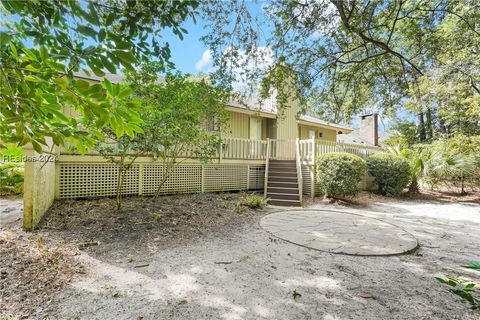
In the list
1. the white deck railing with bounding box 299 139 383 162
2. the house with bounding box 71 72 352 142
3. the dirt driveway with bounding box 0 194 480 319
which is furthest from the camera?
the house with bounding box 71 72 352 142

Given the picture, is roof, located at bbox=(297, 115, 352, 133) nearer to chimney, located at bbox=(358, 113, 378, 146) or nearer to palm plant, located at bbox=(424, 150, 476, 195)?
palm plant, located at bbox=(424, 150, 476, 195)

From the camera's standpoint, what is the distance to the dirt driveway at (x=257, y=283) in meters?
2.57

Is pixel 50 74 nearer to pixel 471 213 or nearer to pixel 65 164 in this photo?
pixel 65 164

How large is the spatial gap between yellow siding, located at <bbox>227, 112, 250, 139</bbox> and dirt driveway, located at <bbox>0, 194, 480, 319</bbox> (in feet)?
27.8

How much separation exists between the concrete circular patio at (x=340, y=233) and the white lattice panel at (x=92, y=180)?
174 inches

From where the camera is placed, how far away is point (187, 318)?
2.42 meters

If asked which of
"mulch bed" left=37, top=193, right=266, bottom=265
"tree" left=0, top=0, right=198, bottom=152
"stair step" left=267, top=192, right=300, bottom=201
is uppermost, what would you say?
"tree" left=0, top=0, right=198, bottom=152

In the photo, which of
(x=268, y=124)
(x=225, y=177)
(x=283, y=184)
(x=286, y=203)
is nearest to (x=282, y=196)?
(x=286, y=203)

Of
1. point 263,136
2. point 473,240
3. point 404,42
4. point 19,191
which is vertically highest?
point 404,42

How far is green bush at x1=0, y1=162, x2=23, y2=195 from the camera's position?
26.8 feet

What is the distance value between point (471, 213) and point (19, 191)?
49.4 feet

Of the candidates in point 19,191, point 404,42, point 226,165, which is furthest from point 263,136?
point 19,191

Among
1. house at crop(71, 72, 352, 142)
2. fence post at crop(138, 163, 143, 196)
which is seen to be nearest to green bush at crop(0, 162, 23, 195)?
fence post at crop(138, 163, 143, 196)

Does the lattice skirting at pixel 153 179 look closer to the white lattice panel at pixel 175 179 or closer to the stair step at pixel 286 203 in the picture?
the white lattice panel at pixel 175 179
